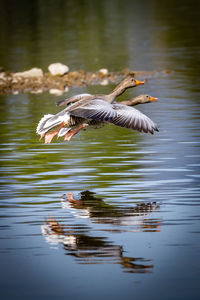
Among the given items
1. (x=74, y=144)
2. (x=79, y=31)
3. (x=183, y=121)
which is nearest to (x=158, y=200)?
(x=74, y=144)

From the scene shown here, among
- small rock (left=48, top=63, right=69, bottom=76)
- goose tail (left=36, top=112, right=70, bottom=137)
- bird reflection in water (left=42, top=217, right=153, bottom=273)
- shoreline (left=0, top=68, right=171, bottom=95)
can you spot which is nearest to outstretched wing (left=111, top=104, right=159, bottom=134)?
goose tail (left=36, top=112, right=70, bottom=137)

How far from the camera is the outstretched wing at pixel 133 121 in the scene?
45.8 feet

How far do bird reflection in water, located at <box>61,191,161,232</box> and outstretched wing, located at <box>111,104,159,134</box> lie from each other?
1802 mm

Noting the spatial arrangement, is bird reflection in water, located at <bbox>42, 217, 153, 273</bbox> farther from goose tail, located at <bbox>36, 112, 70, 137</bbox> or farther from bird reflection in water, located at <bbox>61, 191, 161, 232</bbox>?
goose tail, located at <bbox>36, 112, 70, 137</bbox>

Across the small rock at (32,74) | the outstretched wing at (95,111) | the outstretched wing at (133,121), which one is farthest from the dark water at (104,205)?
the small rock at (32,74)

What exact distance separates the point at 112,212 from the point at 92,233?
1.13 metres

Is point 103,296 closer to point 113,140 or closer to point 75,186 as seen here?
point 75,186

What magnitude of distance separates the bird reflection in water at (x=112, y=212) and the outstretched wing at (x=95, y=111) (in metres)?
1.86

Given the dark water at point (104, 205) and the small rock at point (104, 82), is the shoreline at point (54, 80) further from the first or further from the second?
the dark water at point (104, 205)

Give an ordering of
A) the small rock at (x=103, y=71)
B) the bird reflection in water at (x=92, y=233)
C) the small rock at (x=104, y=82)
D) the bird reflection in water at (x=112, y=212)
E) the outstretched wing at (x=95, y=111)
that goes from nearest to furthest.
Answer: the bird reflection in water at (x=92, y=233)
the bird reflection in water at (x=112, y=212)
the outstretched wing at (x=95, y=111)
the small rock at (x=104, y=82)
the small rock at (x=103, y=71)

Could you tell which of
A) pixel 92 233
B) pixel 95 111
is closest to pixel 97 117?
pixel 95 111

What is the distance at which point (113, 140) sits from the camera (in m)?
17.6

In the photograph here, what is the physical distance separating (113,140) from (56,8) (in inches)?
2817

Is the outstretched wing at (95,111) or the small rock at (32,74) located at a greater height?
the small rock at (32,74)
